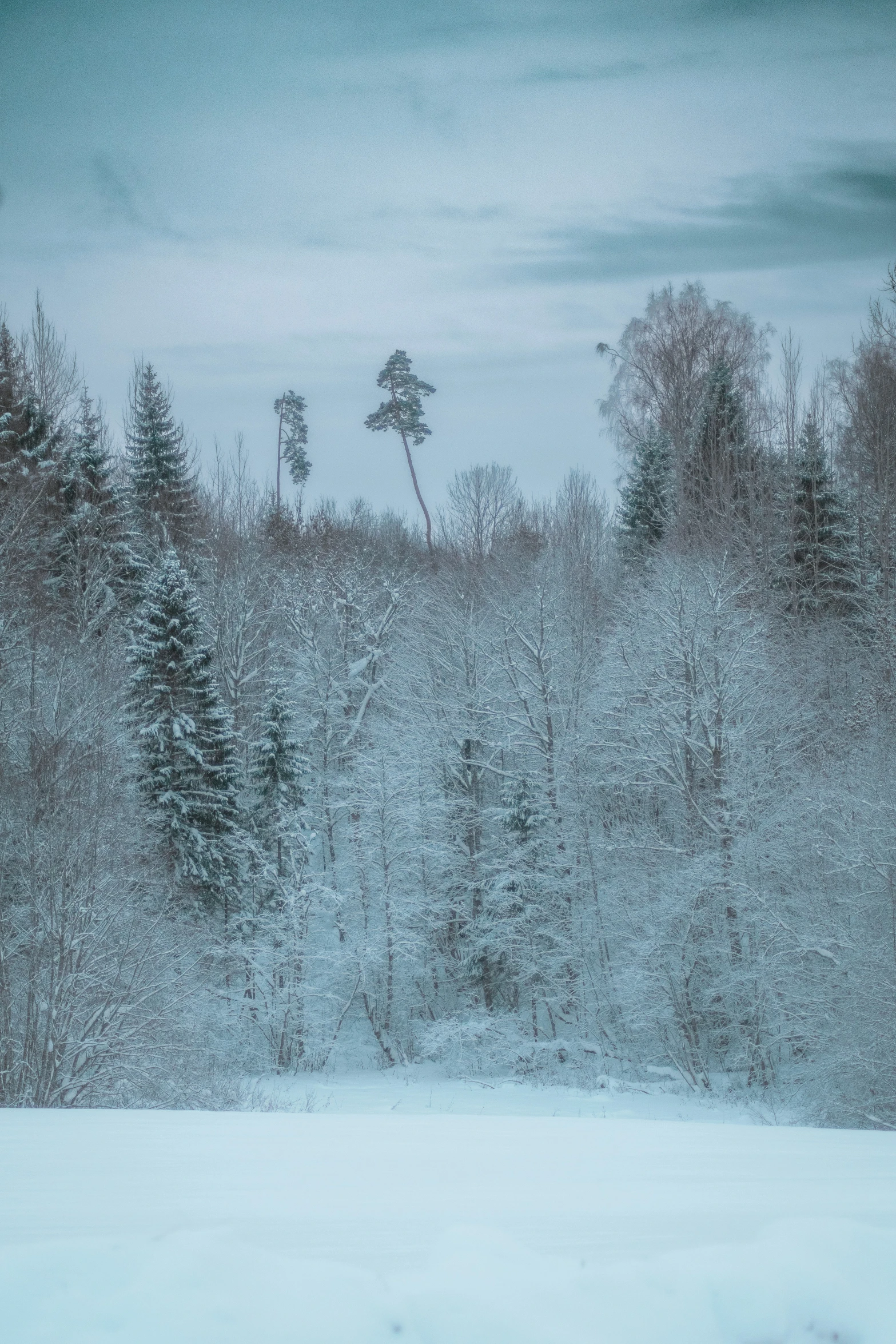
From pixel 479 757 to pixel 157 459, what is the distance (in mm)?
15742

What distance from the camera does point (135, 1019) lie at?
1434cm

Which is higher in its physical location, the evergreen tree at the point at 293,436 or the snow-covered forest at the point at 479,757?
the evergreen tree at the point at 293,436

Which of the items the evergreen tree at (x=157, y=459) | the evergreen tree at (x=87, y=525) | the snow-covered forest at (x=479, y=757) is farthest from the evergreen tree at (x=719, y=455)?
the evergreen tree at (x=87, y=525)

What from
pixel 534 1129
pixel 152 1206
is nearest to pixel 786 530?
pixel 534 1129

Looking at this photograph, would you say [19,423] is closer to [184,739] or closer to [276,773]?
[184,739]

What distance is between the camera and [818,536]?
30531mm

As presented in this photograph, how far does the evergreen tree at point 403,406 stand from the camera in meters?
43.3

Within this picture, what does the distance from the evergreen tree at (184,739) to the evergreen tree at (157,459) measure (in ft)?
27.8

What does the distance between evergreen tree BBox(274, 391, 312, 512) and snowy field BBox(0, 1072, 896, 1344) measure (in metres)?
49.8

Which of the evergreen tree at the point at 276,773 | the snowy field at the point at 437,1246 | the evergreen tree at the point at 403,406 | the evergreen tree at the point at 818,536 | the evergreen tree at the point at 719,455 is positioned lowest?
the evergreen tree at the point at 276,773

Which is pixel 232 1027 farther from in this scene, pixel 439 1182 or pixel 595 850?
pixel 439 1182

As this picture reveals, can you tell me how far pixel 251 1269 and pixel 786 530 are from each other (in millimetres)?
31198

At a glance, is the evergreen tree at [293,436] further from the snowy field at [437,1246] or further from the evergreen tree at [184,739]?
the snowy field at [437,1246]

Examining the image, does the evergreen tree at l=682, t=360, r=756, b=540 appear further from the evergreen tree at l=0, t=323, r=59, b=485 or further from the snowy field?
the snowy field
